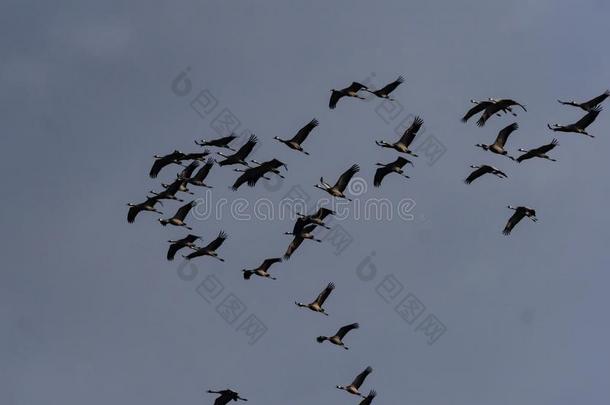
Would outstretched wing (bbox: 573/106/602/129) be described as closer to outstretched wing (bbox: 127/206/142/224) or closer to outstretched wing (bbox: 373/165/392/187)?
outstretched wing (bbox: 373/165/392/187)

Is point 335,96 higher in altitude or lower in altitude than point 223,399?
higher

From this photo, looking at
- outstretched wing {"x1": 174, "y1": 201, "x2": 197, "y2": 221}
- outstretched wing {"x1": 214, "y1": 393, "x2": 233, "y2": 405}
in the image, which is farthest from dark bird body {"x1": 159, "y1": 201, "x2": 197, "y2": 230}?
outstretched wing {"x1": 214, "y1": 393, "x2": 233, "y2": 405}

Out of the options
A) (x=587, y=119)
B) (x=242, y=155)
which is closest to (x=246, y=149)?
(x=242, y=155)

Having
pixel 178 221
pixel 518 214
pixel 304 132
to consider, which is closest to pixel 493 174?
pixel 518 214

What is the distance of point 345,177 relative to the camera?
388 feet

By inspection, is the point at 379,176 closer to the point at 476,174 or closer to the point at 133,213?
the point at 476,174

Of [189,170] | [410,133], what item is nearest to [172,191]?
[189,170]

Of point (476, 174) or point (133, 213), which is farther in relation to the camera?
point (133, 213)

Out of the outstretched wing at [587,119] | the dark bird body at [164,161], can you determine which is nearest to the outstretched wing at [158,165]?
the dark bird body at [164,161]

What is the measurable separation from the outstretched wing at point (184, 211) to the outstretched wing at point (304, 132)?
371 inches

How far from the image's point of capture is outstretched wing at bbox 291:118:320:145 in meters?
117

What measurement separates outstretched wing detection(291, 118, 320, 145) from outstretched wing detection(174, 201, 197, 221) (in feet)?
30.9

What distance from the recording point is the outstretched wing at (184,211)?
125062mm

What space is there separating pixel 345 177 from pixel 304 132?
3.48 meters
